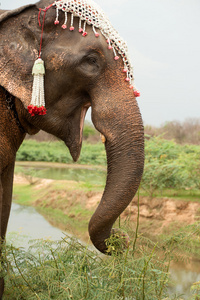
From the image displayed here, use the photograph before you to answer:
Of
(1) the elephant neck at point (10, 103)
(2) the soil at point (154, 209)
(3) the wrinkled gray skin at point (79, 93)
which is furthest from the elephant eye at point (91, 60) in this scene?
(2) the soil at point (154, 209)

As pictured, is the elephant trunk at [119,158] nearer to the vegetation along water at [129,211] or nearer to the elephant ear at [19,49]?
the vegetation along water at [129,211]

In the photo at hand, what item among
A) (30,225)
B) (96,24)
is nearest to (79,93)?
(96,24)

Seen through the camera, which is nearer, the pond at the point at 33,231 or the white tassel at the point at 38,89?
the white tassel at the point at 38,89

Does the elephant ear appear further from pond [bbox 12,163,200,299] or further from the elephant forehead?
pond [bbox 12,163,200,299]

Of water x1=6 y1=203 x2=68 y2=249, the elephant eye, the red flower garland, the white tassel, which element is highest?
the elephant eye

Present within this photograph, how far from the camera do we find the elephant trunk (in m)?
1.86

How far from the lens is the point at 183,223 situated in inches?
Answer: 239

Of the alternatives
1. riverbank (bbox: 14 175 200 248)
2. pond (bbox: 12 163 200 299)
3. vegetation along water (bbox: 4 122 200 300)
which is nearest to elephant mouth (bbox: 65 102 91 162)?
vegetation along water (bbox: 4 122 200 300)

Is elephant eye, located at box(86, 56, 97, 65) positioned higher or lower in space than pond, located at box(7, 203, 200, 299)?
higher

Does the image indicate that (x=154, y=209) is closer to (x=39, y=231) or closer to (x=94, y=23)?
(x=39, y=231)

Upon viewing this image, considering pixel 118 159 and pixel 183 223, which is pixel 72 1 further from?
pixel 183 223

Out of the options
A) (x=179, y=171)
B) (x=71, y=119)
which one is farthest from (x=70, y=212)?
(x=71, y=119)

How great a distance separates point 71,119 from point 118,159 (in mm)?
369

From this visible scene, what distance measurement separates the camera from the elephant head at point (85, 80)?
188cm
